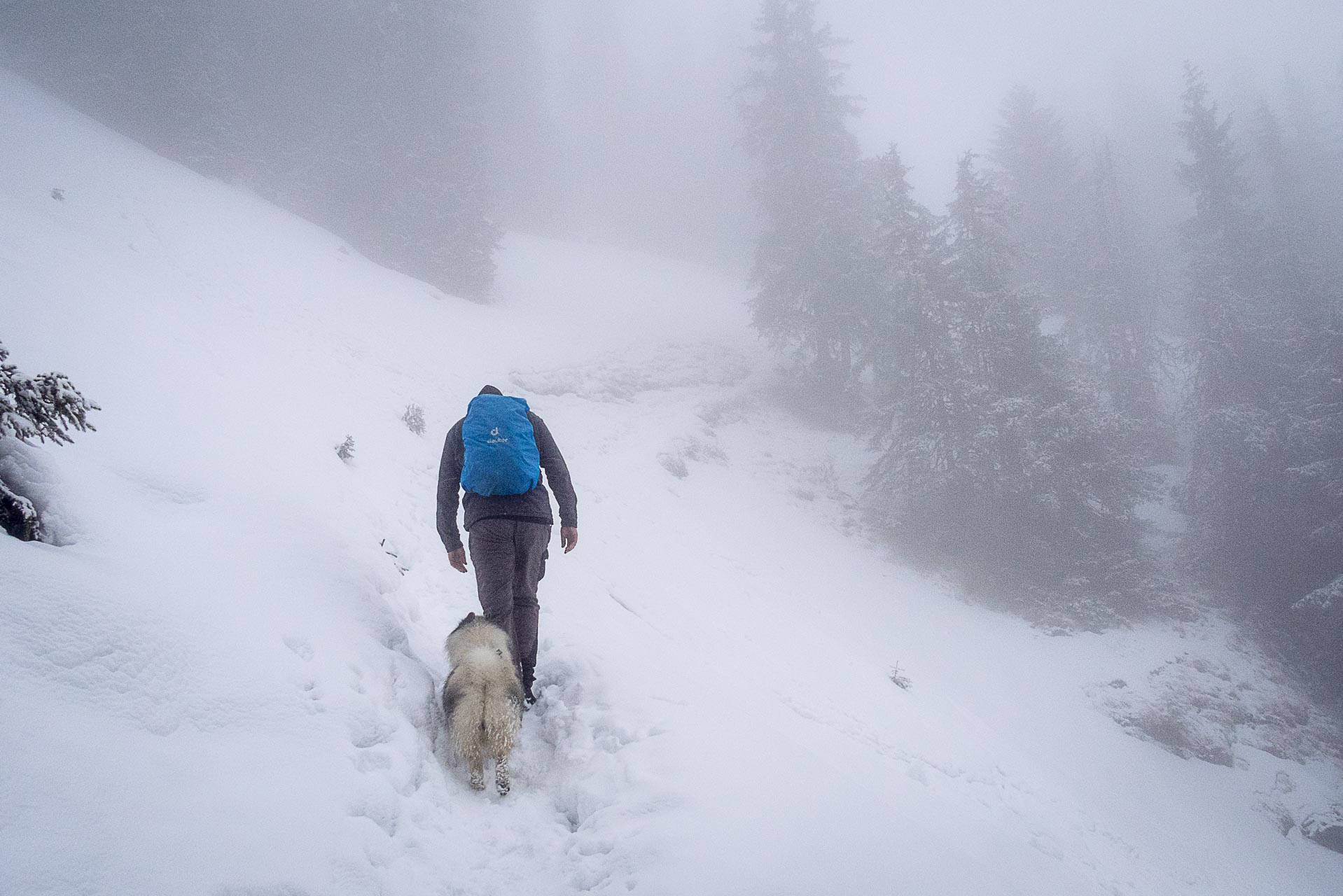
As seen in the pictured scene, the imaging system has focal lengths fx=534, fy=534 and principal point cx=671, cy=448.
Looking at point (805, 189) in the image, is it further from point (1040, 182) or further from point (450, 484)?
point (450, 484)

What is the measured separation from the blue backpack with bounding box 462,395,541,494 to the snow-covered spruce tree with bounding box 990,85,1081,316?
26283 millimetres

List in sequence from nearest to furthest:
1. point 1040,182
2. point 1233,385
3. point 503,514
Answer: point 503,514 < point 1233,385 < point 1040,182

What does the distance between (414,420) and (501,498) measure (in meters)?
8.87

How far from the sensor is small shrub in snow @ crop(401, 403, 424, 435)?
11152mm

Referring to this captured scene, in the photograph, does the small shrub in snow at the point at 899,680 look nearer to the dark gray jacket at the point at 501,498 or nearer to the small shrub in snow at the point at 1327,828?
the small shrub in snow at the point at 1327,828

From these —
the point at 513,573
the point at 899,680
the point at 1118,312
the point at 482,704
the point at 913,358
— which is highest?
the point at 1118,312

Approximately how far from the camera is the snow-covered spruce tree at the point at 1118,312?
736 inches

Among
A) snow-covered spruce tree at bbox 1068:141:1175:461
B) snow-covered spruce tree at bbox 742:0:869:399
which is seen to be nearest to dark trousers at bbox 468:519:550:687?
snow-covered spruce tree at bbox 742:0:869:399

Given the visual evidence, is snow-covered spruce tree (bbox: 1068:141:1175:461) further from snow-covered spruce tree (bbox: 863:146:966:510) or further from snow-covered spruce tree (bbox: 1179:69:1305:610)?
snow-covered spruce tree (bbox: 863:146:966:510)

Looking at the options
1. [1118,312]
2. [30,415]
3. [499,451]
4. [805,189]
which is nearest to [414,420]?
[499,451]

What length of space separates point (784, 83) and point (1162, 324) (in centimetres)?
2106

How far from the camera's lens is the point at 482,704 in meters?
3.01

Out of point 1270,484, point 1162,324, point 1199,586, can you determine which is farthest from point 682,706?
point 1162,324

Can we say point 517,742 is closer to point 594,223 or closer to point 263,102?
point 263,102
